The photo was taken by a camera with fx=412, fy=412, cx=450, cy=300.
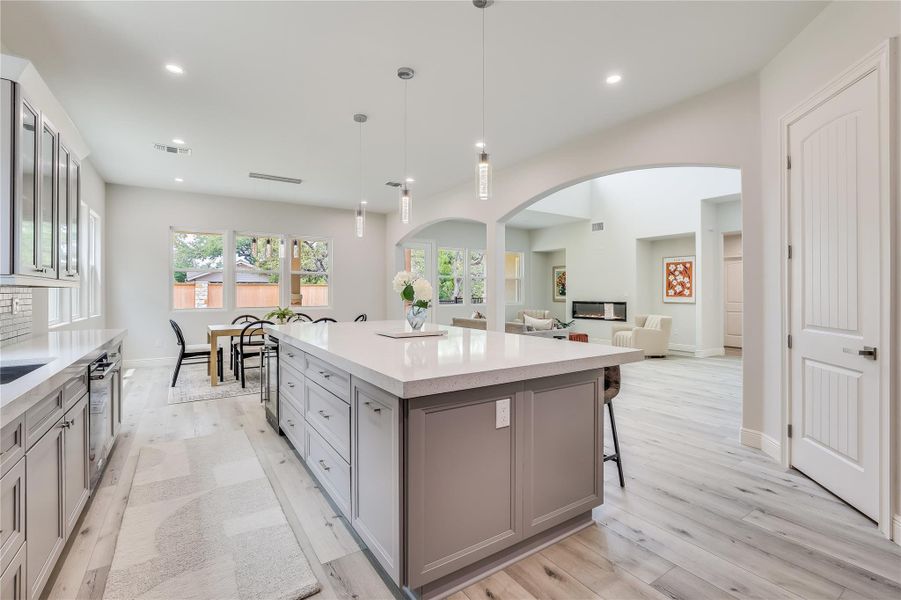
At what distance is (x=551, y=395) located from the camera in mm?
1983

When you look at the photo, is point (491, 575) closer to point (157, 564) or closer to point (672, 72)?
point (157, 564)

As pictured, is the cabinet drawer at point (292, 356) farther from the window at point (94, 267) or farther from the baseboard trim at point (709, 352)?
the baseboard trim at point (709, 352)

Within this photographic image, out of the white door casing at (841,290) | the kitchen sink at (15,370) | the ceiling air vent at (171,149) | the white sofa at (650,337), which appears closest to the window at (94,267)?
the ceiling air vent at (171,149)

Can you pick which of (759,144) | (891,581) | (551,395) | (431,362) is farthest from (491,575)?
(759,144)

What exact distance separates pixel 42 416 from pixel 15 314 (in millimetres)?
1941

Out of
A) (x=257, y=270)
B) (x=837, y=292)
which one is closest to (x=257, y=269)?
(x=257, y=270)

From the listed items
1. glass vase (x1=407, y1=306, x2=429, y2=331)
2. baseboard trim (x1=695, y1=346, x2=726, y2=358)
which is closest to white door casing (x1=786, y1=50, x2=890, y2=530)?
glass vase (x1=407, y1=306, x2=429, y2=331)

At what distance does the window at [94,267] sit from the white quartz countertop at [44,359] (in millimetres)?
3127

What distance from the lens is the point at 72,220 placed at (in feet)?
10.1

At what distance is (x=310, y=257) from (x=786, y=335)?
7680mm

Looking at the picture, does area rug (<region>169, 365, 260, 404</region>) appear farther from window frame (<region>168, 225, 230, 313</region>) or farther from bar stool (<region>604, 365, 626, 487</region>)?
bar stool (<region>604, 365, 626, 487</region>)

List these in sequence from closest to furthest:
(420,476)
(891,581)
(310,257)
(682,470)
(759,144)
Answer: (420,476), (891,581), (682,470), (759,144), (310,257)

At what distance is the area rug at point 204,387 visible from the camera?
15.8ft

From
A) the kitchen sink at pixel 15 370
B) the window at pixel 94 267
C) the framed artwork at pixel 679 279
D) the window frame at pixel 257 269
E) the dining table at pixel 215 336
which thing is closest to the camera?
the kitchen sink at pixel 15 370
